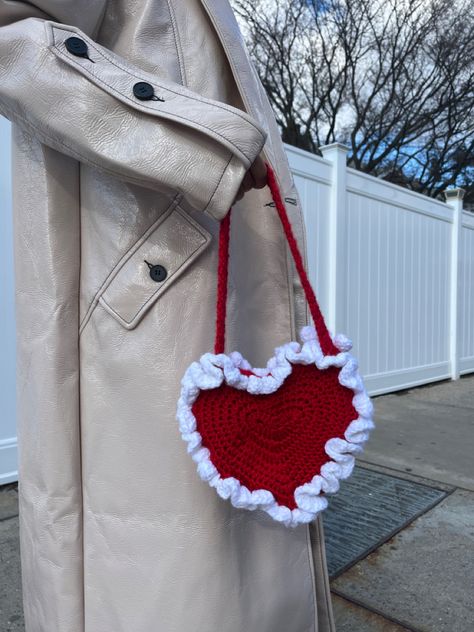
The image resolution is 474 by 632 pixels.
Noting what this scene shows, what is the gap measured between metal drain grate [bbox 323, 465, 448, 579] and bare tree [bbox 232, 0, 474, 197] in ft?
43.0

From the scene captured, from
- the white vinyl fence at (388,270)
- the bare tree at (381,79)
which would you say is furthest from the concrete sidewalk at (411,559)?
the bare tree at (381,79)

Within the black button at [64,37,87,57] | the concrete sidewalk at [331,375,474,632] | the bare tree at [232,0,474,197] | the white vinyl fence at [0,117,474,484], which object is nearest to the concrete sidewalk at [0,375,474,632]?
the concrete sidewalk at [331,375,474,632]

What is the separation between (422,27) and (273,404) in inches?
603

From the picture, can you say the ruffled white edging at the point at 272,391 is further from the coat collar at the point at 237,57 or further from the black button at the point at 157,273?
the coat collar at the point at 237,57

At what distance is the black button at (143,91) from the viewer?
772mm

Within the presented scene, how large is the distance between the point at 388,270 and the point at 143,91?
4.89 m

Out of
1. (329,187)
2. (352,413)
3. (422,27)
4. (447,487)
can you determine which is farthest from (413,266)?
(422,27)

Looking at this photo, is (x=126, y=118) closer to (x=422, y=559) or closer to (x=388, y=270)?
(x=422, y=559)

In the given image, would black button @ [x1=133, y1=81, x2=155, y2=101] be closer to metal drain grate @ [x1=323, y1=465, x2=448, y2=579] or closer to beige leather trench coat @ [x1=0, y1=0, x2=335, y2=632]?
beige leather trench coat @ [x1=0, y1=0, x2=335, y2=632]

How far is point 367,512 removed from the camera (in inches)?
103

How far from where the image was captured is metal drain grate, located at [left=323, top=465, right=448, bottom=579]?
2.23 meters

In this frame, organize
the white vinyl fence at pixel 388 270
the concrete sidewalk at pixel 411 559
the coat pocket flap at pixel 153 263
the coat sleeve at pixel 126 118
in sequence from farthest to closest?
the white vinyl fence at pixel 388 270, the concrete sidewalk at pixel 411 559, the coat pocket flap at pixel 153 263, the coat sleeve at pixel 126 118

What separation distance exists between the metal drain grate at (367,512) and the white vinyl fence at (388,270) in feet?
6.01

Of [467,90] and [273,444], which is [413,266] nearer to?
[273,444]
